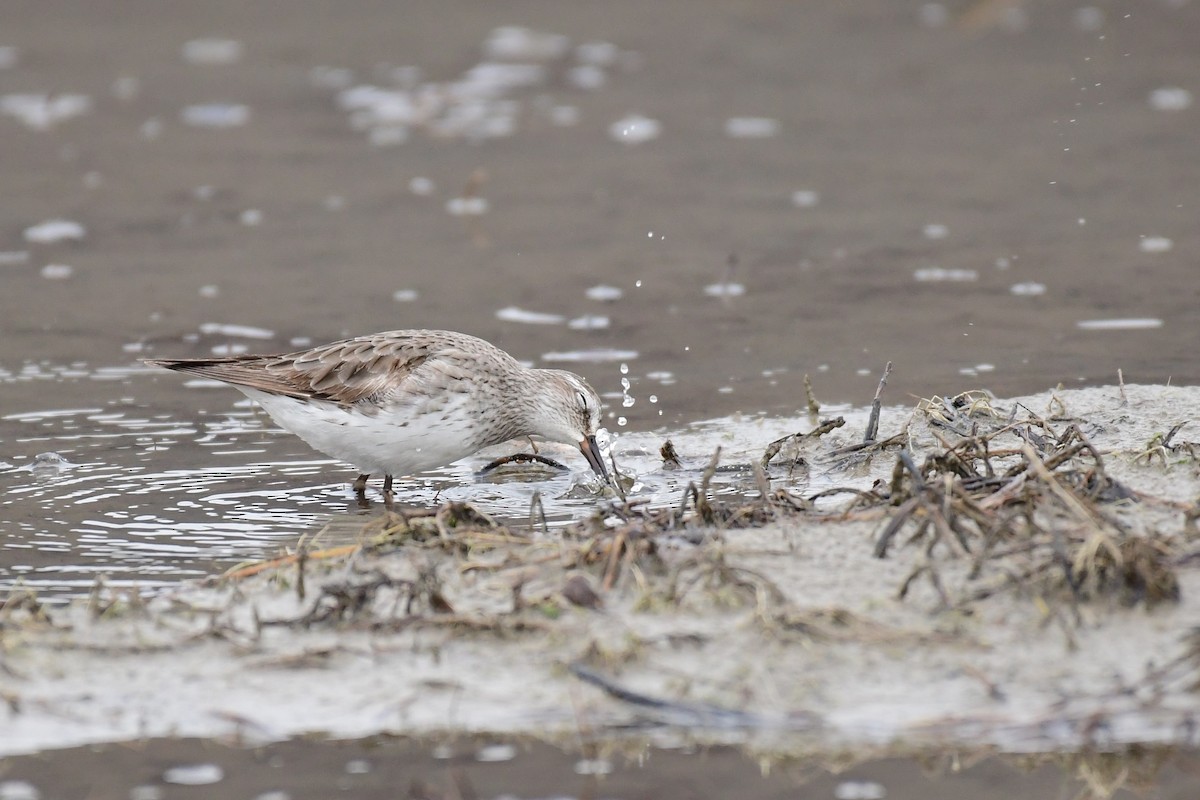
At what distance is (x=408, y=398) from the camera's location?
7.70 metres

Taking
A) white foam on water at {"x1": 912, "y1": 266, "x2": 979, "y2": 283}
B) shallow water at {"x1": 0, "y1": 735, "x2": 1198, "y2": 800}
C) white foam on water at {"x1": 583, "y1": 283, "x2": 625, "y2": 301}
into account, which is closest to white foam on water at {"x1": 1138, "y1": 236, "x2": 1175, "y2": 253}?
white foam on water at {"x1": 912, "y1": 266, "x2": 979, "y2": 283}

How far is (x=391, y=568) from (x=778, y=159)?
9921mm

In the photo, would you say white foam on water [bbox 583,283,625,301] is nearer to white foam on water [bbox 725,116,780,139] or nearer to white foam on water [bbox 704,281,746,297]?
white foam on water [bbox 704,281,746,297]

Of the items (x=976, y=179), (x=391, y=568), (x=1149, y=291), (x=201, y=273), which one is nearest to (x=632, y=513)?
(x=391, y=568)

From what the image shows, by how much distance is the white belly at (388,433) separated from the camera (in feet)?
25.2

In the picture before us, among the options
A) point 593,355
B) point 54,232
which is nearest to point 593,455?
point 593,355

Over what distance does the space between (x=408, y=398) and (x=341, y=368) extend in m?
0.47

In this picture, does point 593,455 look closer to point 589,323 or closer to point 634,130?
point 589,323

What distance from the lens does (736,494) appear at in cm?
754

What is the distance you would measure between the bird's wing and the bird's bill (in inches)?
33.0

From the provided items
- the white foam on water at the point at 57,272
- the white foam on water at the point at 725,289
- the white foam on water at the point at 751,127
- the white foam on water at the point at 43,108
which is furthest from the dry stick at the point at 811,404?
the white foam on water at the point at 43,108

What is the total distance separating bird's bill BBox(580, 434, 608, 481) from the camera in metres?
8.09

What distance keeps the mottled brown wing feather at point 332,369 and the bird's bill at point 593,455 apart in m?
0.94

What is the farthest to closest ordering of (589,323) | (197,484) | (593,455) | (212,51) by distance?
1. (212,51)
2. (589,323)
3. (593,455)
4. (197,484)
